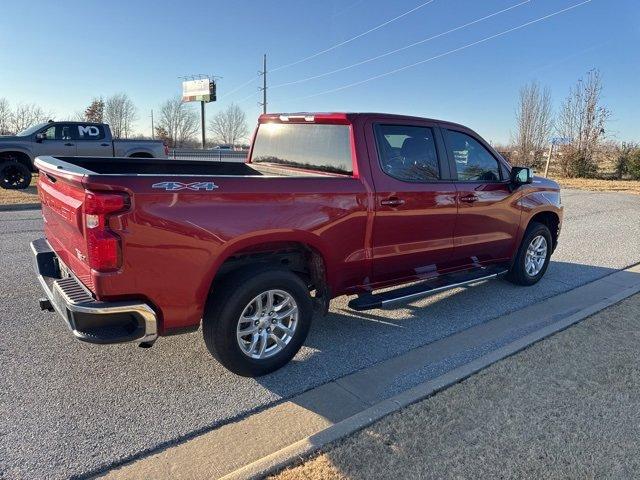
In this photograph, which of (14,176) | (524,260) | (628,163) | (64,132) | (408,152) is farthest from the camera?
(628,163)

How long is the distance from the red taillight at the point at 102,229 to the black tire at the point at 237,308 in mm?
750

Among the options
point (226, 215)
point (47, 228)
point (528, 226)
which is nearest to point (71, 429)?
point (226, 215)

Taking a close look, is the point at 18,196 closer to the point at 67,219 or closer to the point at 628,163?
the point at 67,219

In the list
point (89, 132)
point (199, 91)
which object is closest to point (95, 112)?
point (199, 91)

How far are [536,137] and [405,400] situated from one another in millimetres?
36336

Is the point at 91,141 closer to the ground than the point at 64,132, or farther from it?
closer to the ground

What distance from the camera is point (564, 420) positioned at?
9.62 feet

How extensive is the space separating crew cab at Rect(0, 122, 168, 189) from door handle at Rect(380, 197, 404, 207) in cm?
1235

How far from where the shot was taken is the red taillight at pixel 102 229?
2.63m

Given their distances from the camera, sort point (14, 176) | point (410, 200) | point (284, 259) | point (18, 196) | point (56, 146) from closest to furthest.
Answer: point (284, 259) < point (410, 200) < point (18, 196) < point (14, 176) < point (56, 146)

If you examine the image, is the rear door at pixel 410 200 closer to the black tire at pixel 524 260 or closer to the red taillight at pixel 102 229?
the black tire at pixel 524 260

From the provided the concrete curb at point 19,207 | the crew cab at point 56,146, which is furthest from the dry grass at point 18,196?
the crew cab at point 56,146

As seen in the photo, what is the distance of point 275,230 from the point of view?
3.26 metres

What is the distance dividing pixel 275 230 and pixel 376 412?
4.54ft
